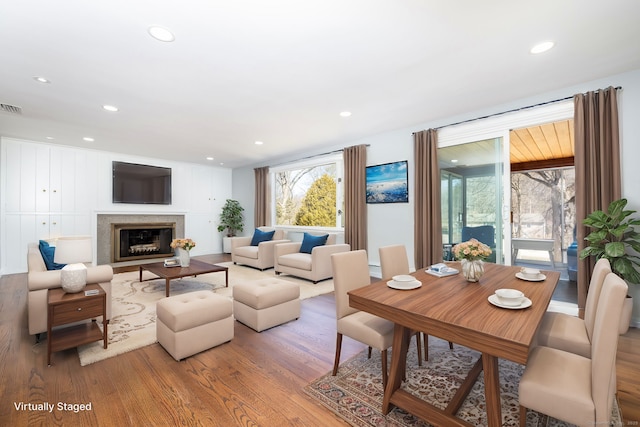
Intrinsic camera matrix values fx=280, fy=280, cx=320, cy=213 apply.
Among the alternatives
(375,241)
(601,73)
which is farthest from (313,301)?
(601,73)

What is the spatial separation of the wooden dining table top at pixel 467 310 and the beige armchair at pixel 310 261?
262 centimetres

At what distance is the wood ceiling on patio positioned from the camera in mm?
4195

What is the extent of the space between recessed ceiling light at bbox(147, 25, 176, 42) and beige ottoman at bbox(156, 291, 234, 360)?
2.17 m

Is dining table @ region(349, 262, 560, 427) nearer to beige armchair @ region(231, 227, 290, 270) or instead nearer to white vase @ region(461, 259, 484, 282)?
white vase @ region(461, 259, 484, 282)

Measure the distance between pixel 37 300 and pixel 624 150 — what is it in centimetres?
581

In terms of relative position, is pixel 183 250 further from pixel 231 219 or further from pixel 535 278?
pixel 535 278

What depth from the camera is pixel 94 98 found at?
3.33 metres

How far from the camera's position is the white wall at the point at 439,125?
284 cm

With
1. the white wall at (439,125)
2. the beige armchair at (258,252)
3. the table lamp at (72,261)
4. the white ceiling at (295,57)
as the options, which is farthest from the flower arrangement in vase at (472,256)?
the beige armchair at (258,252)

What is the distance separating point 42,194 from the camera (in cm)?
545

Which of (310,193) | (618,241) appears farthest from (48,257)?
(618,241)

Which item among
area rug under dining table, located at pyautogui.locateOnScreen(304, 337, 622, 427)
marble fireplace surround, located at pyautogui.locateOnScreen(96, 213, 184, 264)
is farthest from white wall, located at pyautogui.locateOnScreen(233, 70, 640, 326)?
marble fireplace surround, located at pyautogui.locateOnScreen(96, 213, 184, 264)

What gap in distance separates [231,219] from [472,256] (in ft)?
23.1

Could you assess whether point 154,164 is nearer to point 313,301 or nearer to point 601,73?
point 313,301
